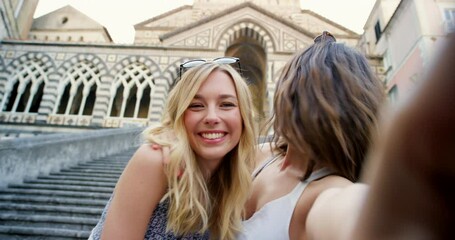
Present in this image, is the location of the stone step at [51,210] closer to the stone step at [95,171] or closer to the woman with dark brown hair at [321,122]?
Answer: the stone step at [95,171]

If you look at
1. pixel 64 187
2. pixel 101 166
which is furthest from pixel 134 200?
pixel 101 166

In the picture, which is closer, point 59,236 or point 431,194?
point 431,194

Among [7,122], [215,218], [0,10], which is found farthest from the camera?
[0,10]

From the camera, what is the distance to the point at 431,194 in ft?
1.37

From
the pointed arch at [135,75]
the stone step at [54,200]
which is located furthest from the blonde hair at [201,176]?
the pointed arch at [135,75]

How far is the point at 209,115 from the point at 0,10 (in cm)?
1959

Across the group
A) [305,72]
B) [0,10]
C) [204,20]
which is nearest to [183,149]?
[305,72]

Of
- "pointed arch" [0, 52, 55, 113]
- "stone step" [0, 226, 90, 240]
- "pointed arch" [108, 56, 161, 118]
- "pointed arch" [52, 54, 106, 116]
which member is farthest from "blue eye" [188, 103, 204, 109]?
"pointed arch" [0, 52, 55, 113]

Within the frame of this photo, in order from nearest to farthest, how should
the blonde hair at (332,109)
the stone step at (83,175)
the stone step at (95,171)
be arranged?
the blonde hair at (332,109) → the stone step at (83,175) → the stone step at (95,171)

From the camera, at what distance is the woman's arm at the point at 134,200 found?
54.1 inches

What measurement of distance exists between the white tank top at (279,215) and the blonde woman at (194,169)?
0.23 meters

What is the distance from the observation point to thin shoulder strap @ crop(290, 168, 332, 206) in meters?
1.18

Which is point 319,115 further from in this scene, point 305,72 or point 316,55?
point 316,55

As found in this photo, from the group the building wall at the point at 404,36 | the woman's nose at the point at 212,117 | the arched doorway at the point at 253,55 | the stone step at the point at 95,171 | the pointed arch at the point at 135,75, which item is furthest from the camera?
the arched doorway at the point at 253,55
